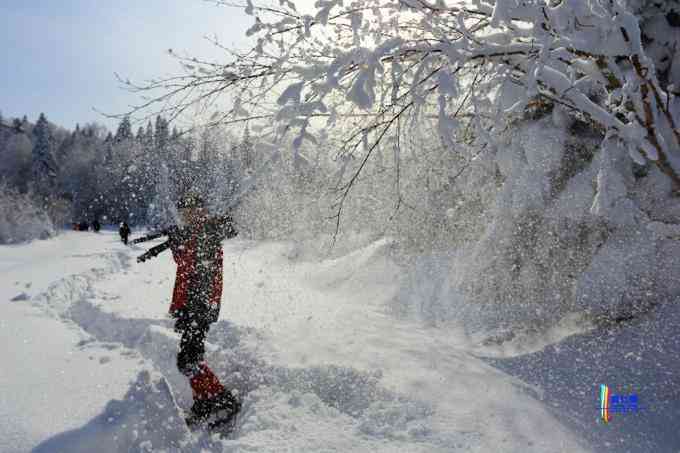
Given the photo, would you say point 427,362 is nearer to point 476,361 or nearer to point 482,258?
point 476,361

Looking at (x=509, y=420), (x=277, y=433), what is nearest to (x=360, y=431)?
(x=277, y=433)

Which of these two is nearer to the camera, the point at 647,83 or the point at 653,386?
the point at 647,83

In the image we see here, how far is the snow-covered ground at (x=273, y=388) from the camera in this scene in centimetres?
257

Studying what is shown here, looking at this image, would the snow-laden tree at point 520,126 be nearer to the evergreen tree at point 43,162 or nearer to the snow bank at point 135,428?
the snow bank at point 135,428

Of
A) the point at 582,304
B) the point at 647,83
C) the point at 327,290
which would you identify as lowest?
the point at 327,290

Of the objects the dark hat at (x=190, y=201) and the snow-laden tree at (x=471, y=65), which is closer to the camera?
the snow-laden tree at (x=471, y=65)

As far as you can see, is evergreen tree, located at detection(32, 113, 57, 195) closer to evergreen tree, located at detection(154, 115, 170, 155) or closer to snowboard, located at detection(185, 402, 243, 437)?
evergreen tree, located at detection(154, 115, 170, 155)

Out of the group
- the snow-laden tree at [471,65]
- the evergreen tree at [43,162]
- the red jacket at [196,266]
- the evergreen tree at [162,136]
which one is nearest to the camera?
the snow-laden tree at [471,65]

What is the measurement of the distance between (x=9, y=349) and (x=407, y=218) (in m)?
7.09

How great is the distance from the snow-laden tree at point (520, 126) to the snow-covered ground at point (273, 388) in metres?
1.48

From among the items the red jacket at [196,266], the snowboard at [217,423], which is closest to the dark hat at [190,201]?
the red jacket at [196,266]

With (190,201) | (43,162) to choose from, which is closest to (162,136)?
(190,201)

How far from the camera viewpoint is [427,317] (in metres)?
6.53

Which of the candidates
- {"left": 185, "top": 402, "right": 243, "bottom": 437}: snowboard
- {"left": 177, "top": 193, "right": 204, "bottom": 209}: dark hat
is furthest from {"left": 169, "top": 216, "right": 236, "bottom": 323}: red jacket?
{"left": 185, "top": 402, "right": 243, "bottom": 437}: snowboard
